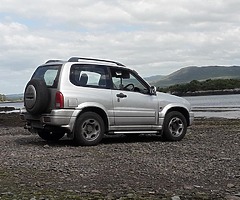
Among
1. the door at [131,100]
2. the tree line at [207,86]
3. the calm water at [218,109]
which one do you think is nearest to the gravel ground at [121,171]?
the door at [131,100]

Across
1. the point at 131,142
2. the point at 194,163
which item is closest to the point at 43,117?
the point at 131,142

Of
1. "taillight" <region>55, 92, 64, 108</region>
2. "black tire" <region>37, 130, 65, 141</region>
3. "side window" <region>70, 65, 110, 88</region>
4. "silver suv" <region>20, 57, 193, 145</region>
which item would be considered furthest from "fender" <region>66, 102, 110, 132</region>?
"black tire" <region>37, 130, 65, 141</region>

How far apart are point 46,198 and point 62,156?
→ 3.59 meters

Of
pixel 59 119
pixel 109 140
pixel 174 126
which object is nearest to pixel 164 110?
pixel 174 126

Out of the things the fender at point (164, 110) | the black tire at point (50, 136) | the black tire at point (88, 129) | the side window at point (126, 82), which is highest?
the side window at point (126, 82)

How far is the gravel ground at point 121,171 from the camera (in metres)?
6.09

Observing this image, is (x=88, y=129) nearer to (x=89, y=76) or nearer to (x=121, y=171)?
(x=89, y=76)

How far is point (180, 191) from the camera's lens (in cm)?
625

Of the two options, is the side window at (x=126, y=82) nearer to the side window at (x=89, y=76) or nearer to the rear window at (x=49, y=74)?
the side window at (x=89, y=76)

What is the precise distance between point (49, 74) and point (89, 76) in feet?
3.10

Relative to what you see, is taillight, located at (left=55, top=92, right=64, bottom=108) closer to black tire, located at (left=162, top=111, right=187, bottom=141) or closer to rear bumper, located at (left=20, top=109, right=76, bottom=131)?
rear bumper, located at (left=20, top=109, right=76, bottom=131)

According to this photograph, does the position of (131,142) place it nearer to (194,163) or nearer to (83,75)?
(83,75)

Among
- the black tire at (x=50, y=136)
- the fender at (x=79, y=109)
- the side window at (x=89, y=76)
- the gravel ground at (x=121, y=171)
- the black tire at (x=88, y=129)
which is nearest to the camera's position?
the gravel ground at (x=121, y=171)

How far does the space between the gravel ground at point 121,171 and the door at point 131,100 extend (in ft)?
2.11
